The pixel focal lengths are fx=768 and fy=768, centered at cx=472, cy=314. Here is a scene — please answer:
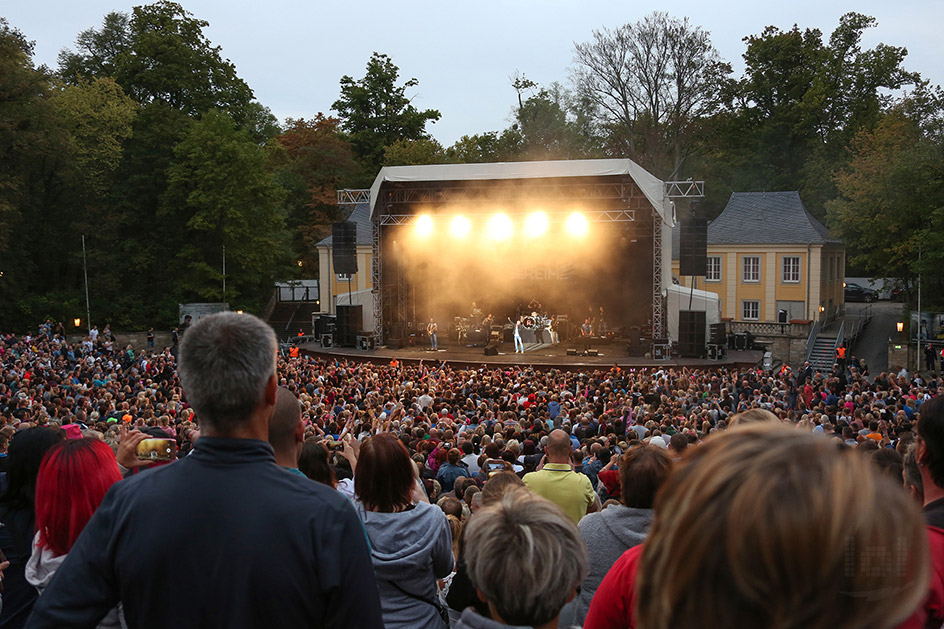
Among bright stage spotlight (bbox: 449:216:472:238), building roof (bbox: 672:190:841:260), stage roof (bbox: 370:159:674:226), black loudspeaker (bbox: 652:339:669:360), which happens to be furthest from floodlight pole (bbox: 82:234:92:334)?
building roof (bbox: 672:190:841:260)

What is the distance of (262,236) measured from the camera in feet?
122

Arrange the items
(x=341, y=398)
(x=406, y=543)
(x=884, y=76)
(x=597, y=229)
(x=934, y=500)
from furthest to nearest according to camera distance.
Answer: (x=884, y=76), (x=597, y=229), (x=341, y=398), (x=406, y=543), (x=934, y=500)

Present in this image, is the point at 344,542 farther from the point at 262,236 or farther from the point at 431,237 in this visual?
the point at 262,236

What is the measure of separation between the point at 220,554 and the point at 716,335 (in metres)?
24.9

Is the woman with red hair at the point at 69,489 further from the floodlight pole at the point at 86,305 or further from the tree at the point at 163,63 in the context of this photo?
the tree at the point at 163,63

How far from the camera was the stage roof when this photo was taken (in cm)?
2342

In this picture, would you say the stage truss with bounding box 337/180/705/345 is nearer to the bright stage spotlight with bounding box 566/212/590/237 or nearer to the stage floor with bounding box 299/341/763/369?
the bright stage spotlight with bounding box 566/212/590/237

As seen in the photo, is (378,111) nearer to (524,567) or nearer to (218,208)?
(218,208)

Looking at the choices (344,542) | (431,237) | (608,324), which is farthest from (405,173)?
(344,542)

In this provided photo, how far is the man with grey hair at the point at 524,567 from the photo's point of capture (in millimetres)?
1955

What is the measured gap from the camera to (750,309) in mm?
37500

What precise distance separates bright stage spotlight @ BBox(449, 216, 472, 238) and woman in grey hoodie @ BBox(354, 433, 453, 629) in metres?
23.4

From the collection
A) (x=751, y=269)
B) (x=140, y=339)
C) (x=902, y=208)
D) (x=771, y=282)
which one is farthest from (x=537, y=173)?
(x=140, y=339)

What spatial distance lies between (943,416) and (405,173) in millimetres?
23355
